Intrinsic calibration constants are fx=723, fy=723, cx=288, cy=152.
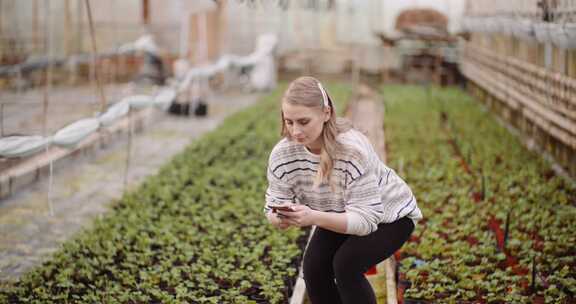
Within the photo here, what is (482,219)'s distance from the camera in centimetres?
627

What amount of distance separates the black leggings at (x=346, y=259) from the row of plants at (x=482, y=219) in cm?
114

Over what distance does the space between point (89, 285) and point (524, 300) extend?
2.75 meters

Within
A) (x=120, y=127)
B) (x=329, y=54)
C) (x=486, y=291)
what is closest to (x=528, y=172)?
(x=486, y=291)

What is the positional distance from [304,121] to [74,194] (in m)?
4.99

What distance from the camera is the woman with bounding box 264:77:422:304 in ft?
10.6

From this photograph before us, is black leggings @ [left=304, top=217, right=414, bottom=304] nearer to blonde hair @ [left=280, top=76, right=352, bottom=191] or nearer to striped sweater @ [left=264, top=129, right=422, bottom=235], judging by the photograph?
striped sweater @ [left=264, top=129, right=422, bottom=235]

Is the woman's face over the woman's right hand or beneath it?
over

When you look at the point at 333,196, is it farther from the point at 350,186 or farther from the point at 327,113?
the point at 327,113

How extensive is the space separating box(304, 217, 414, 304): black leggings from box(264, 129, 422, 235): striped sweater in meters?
0.08

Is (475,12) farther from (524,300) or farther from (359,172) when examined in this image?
(359,172)

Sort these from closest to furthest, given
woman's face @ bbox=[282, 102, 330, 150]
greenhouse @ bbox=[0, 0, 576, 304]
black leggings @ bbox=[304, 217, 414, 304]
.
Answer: woman's face @ bbox=[282, 102, 330, 150] < black leggings @ bbox=[304, 217, 414, 304] < greenhouse @ bbox=[0, 0, 576, 304]

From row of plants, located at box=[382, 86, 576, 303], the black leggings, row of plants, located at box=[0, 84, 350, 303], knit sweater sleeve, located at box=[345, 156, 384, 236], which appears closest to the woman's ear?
knit sweater sleeve, located at box=[345, 156, 384, 236]

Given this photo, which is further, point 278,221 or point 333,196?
point 333,196

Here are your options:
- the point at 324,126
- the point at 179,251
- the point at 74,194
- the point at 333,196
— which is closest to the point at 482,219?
the point at 179,251
